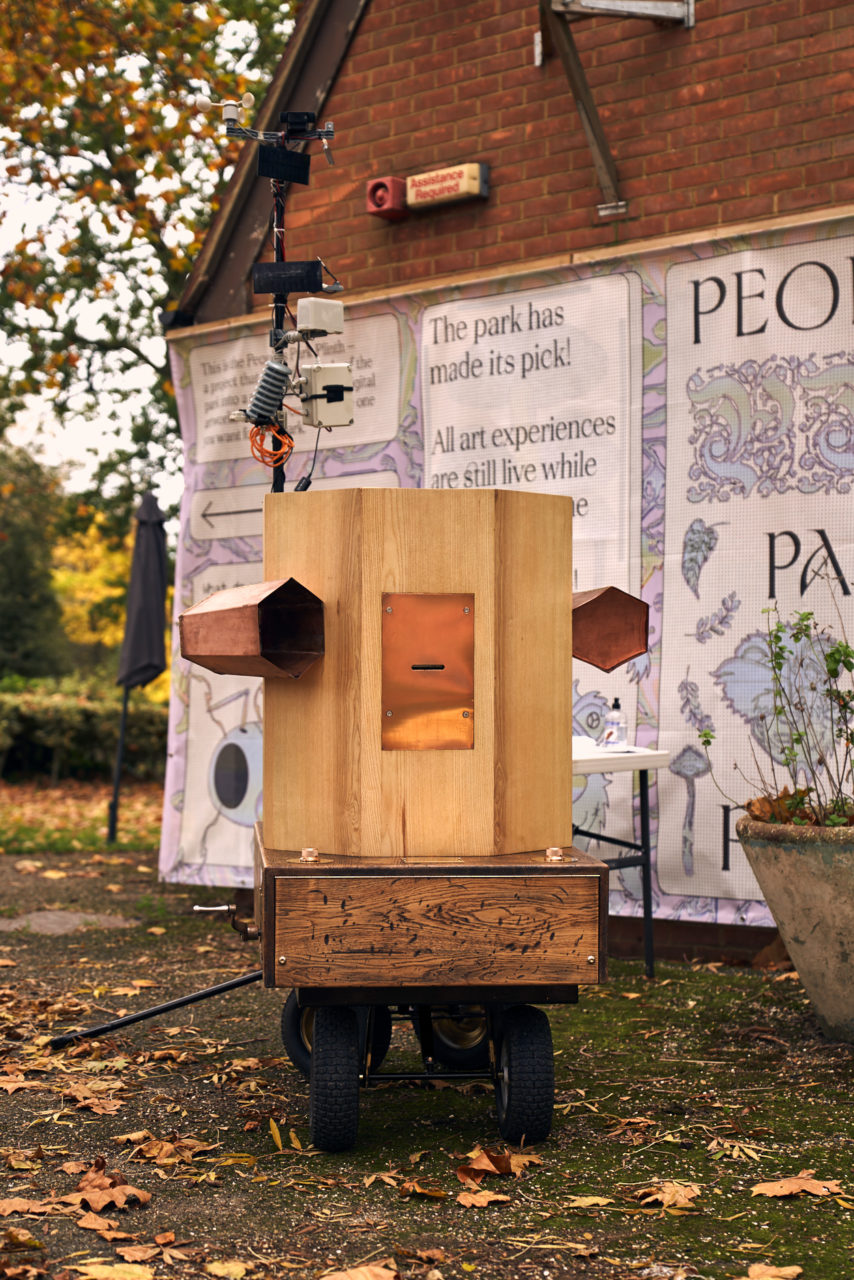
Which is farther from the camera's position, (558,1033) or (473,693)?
(558,1033)

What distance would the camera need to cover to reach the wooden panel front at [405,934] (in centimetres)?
357

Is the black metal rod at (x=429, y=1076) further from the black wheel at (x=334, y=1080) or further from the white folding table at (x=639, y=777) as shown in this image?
the white folding table at (x=639, y=777)

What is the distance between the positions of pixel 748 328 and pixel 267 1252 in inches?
193

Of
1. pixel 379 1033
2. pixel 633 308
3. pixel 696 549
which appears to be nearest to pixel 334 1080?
pixel 379 1033

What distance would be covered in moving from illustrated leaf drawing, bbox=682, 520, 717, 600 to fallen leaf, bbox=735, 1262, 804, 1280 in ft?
13.2

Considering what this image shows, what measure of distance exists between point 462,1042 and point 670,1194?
131cm

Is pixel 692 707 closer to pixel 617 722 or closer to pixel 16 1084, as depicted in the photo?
pixel 617 722

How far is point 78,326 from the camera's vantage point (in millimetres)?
15523

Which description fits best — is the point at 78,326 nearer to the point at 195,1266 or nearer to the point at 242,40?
the point at 242,40

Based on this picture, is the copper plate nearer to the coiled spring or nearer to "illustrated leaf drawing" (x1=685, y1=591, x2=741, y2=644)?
the coiled spring

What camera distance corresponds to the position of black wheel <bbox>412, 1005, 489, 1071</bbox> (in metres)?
4.57

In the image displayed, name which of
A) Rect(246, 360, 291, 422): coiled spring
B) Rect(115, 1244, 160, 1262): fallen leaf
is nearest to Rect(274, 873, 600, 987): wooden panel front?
Rect(115, 1244, 160, 1262): fallen leaf

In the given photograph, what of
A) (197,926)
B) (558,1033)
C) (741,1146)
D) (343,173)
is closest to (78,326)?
(343,173)

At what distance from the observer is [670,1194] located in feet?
11.1
